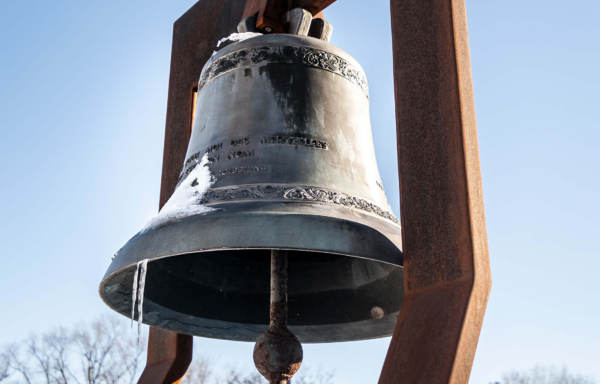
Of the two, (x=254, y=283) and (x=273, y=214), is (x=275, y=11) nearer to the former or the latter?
(x=254, y=283)

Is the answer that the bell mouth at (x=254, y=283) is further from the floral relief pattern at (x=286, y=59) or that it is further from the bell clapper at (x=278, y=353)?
the floral relief pattern at (x=286, y=59)

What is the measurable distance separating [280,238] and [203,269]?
126 centimetres

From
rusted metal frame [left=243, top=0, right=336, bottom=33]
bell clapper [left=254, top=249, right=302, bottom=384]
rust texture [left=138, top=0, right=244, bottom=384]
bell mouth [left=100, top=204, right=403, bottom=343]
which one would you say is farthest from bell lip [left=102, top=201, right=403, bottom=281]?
rusted metal frame [left=243, top=0, right=336, bottom=33]

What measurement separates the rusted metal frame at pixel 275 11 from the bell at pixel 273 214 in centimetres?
50

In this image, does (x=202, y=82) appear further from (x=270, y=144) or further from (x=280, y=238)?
(x=280, y=238)

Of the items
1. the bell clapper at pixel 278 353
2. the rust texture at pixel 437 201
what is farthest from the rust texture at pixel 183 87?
the rust texture at pixel 437 201

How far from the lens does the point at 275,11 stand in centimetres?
346

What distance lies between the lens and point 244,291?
3.45 metres

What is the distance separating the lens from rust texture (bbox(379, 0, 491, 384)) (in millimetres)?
2111

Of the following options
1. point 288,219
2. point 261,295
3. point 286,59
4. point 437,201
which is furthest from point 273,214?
point 261,295

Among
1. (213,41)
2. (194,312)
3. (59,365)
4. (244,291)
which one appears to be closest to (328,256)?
(244,291)

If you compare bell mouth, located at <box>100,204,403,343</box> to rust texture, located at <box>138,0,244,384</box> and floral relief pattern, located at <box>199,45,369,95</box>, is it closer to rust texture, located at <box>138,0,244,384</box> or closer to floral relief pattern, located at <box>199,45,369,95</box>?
rust texture, located at <box>138,0,244,384</box>

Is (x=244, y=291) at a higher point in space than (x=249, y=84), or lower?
lower

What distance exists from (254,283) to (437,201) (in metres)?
1.42
